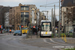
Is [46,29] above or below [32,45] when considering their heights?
above

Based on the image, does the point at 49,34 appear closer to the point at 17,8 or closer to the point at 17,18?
the point at 17,18

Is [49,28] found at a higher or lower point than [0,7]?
lower

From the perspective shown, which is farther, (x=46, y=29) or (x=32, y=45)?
(x=46, y=29)

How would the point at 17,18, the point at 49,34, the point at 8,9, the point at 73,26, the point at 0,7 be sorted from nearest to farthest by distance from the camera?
the point at 49,34 < the point at 73,26 < the point at 17,18 < the point at 0,7 < the point at 8,9

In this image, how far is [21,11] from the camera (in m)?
112

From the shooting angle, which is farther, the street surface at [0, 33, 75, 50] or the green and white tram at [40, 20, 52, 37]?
the green and white tram at [40, 20, 52, 37]

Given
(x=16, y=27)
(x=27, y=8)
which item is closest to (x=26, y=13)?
(x=27, y=8)

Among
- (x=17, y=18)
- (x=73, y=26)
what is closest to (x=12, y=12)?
(x=17, y=18)

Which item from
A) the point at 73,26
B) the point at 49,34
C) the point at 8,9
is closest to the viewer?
the point at 49,34

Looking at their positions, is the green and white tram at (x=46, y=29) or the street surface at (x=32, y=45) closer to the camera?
the street surface at (x=32, y=45)

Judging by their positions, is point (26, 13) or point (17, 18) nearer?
point (17, 18)

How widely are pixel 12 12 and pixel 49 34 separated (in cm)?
8244

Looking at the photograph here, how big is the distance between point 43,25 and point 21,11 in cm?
7781

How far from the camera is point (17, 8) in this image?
112375 mm
